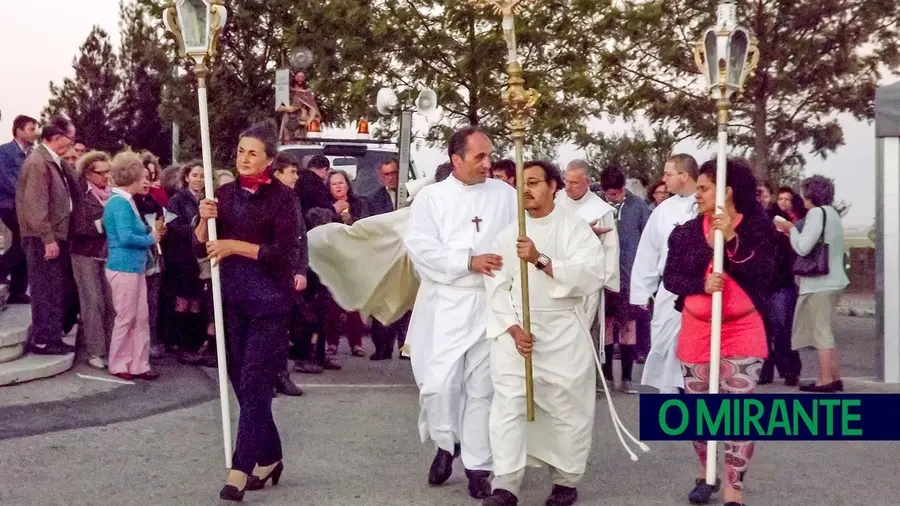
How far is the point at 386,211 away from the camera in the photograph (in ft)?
44.7

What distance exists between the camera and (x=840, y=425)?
6.22 metres

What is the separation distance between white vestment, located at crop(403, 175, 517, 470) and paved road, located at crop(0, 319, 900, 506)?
0.41m

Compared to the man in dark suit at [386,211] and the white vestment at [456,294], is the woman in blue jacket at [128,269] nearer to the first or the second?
the man in dark suit at [386,211]

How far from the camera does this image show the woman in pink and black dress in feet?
22.1

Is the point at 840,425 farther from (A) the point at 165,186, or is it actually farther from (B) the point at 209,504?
(A) the point at 165,186

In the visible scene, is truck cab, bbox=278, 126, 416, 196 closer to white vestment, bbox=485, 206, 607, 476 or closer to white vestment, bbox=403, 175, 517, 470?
white vestment, bbox=403, 175, 517, 470

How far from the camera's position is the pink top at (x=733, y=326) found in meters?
6.79

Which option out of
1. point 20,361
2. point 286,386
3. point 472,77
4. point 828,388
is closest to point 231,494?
point 286,386

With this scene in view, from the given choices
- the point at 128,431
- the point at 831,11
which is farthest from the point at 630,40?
the point at 128,431

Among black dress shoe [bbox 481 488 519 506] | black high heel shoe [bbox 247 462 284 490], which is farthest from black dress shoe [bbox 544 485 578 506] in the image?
black high heel shoe [bbox 247 462 284 490]

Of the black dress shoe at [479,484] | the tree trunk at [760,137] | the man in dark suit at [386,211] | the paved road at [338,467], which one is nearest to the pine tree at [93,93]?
the tree trunk at [760,137]

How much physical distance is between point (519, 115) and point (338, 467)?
7.85ft

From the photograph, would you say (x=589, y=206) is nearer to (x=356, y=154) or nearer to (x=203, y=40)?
(x=203, y=40)

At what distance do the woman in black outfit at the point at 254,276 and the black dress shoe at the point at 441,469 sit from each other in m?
0.91
